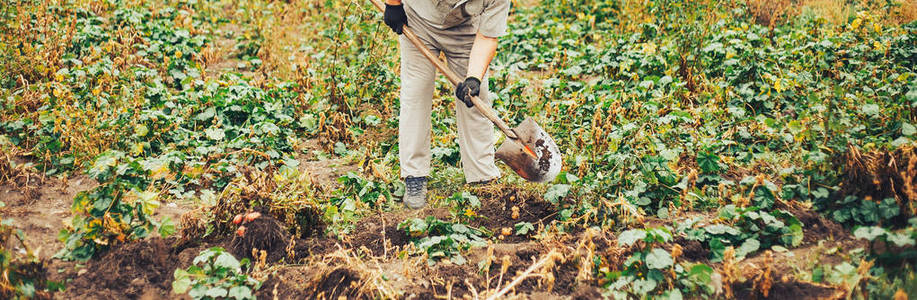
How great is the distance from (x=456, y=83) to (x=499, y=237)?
0.90m

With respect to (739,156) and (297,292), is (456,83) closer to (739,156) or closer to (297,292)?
(297,292)

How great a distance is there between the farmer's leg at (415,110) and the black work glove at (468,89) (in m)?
0.29

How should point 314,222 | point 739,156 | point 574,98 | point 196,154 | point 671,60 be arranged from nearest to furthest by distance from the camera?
1. point 314,222
2. point 739,156
3. point 196,154
4. point 574,98
5. point 671,60

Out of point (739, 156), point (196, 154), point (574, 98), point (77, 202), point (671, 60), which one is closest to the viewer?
point (77, 202)

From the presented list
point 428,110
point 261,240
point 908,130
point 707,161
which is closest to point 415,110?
point 428,110

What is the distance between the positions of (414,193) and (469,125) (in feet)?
1.73

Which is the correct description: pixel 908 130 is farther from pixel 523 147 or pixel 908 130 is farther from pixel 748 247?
pixel 523 147

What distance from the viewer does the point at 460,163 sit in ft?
13.5

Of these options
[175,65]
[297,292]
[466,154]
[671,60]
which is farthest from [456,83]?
[175,65]

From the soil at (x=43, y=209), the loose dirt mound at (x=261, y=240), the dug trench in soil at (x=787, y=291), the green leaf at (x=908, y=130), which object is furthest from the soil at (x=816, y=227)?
the soil at (x=43, y=209)

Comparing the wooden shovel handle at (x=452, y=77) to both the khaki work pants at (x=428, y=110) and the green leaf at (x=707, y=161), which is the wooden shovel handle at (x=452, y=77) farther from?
the green leaf at (x=707, y=161)

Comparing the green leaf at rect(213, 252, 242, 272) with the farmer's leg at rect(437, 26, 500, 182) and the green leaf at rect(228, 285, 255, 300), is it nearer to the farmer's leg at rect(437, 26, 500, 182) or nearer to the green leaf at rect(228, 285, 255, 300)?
the green leaf at rect(228, 285, 255, 300)

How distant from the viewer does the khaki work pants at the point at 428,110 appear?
354cm

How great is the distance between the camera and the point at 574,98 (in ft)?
15.2
